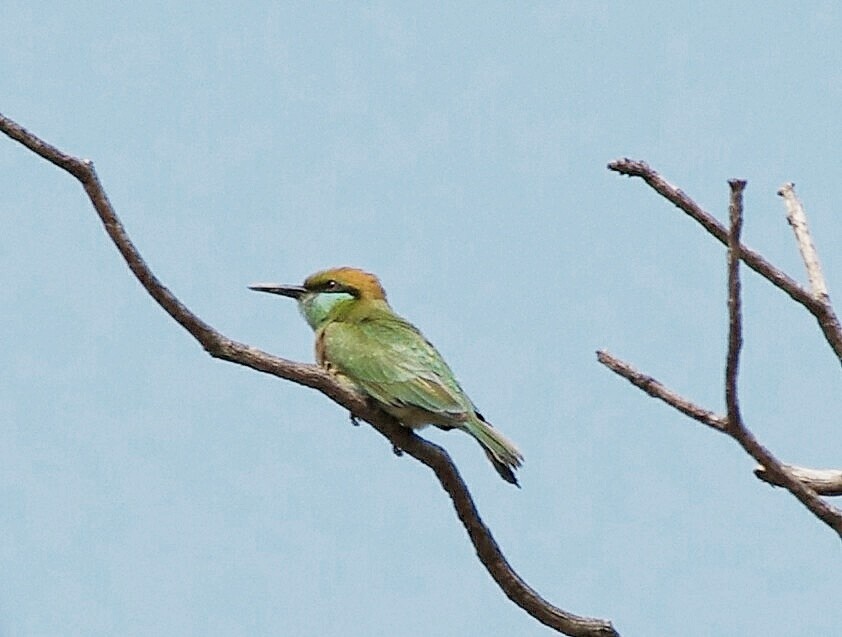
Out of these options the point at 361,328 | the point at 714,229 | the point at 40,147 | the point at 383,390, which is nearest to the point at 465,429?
the point at 383,390

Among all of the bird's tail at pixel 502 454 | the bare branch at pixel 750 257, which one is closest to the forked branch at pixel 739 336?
the bare branch at pixel 750 257

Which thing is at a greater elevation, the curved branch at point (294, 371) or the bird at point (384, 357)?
the bird at point (384, 357)

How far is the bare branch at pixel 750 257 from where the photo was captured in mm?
2488

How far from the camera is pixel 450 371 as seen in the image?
3.79m

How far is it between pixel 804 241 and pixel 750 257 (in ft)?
0.77

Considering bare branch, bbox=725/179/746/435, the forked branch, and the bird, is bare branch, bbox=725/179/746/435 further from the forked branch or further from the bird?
the bird

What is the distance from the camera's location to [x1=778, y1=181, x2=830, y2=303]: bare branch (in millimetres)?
2660

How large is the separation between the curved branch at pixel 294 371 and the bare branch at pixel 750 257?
0.65m

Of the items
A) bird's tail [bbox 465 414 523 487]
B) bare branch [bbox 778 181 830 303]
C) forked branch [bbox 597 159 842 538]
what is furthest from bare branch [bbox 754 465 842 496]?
bird's tail [bbox 465 414 523 487]

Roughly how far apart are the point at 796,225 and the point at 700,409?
1.95 ft

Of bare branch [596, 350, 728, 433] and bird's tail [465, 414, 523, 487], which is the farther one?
bird's tail [465, 414, 523, 487]

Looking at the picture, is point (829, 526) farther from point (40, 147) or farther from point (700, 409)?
point (40, 147)

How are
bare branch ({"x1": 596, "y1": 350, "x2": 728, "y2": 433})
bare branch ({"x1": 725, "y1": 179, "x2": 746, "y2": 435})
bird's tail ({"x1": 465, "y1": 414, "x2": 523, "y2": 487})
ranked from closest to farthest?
1. bare branch ({"x1": 725, "y1": 179, "x2": 746, "y2": 435})
2. bare branch ({"x1": 596, "y1": 350, "x2": 728, "y2": 433})
3. bird's tail ({"x1": 465, "y1": 414, "x2": 523, "y2": 487})

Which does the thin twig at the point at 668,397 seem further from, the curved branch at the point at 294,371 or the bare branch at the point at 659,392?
the curved branch at the point at 294,371
